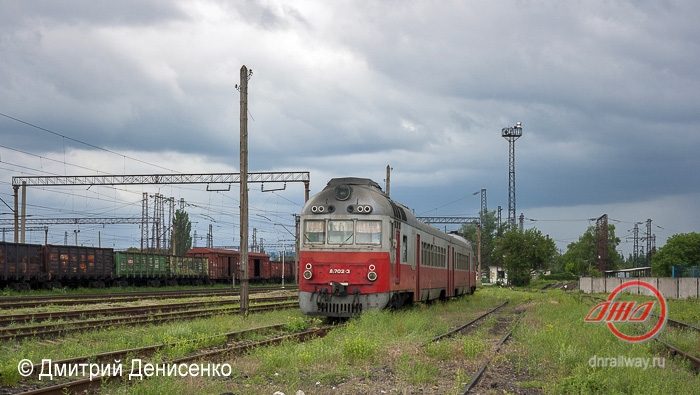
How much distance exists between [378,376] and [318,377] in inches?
36.9

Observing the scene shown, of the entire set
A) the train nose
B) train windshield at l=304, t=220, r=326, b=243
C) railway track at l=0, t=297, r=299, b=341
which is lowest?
railway track at l=0, t=297, r=299, b=341

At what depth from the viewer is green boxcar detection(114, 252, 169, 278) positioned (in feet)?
151

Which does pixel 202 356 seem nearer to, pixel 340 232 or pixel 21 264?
pixel 340 232

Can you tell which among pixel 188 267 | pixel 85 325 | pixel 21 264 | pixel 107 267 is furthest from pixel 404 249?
pixel 188 267

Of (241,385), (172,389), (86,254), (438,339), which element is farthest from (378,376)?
(86,254)

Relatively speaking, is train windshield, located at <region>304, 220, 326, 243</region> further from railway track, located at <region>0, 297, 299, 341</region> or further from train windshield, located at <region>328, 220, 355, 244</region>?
railway track, located at <region>0, 297, 299, 341</region>

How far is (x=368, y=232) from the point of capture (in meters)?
18.2

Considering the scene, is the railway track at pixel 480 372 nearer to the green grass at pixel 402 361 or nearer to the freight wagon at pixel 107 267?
the green grass at pixel 402 361

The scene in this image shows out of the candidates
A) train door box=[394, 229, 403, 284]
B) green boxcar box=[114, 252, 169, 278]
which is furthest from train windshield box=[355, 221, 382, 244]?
green boxcar box=[114, 252, 169, 278]

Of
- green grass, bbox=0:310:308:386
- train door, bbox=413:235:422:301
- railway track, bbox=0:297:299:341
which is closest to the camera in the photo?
green grass, bbox=0:310:308:386

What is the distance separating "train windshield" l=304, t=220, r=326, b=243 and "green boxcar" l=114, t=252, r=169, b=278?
100ft

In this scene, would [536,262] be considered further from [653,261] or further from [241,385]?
[241,385]

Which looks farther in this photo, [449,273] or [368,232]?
[449,273]

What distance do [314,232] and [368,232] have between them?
1.47 m
